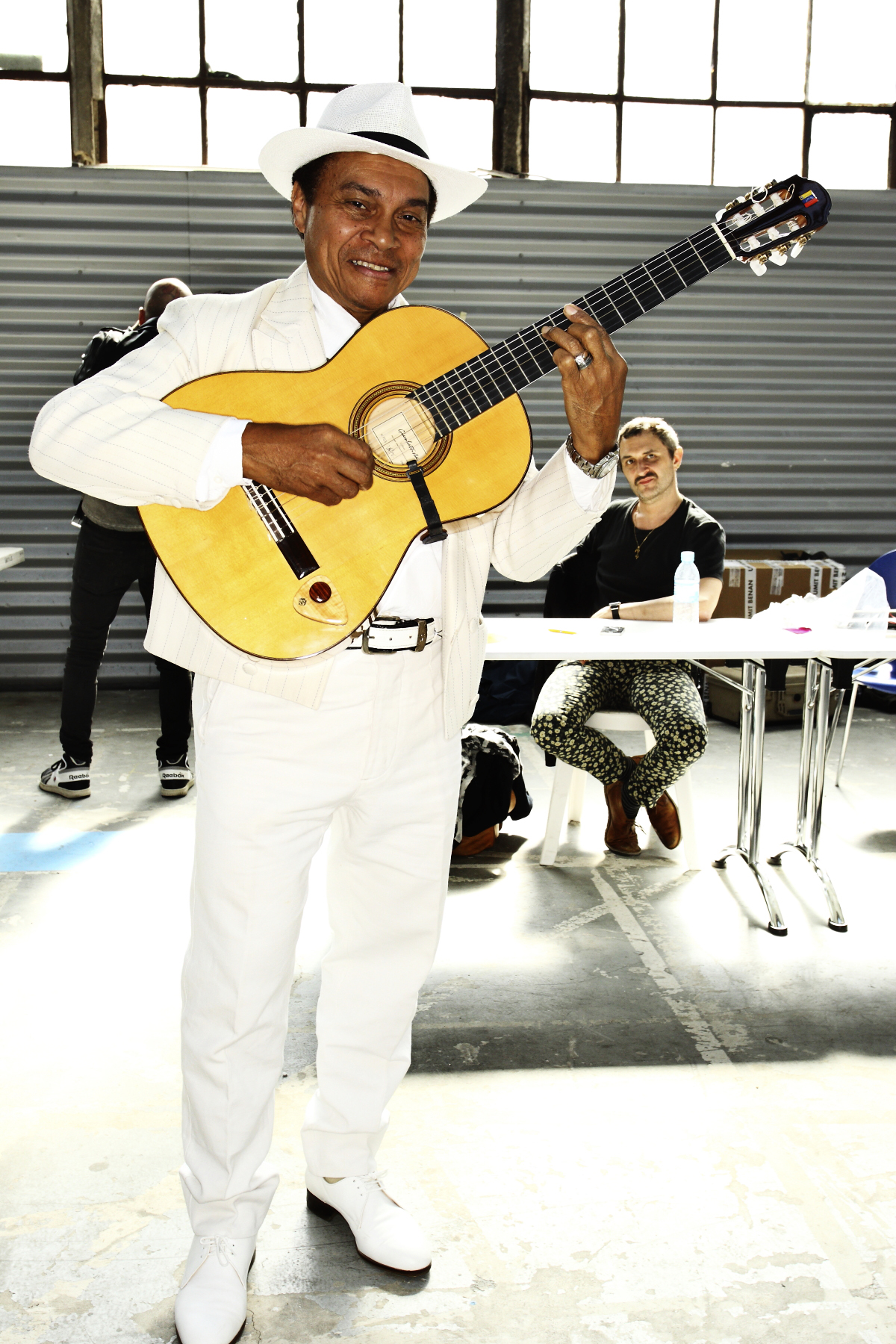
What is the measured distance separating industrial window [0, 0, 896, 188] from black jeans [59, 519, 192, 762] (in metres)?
3.64

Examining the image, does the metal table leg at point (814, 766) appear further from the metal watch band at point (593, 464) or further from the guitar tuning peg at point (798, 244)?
the metal watch band at point (593, 464)

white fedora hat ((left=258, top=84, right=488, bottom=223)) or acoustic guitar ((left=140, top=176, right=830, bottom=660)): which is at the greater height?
white fedora hat ((left=258, top=84, right=488, bottom=223))

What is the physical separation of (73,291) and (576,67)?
3.59 metres

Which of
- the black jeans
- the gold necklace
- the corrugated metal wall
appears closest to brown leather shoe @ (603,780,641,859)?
the gold necklace

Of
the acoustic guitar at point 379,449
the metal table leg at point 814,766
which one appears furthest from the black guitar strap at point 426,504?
the metal table leg at point 814,766

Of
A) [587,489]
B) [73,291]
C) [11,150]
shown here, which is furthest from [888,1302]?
[11,150]

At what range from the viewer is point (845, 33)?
24.2ft

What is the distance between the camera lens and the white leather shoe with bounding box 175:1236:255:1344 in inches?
70.8

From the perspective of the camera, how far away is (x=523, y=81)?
7.11 meters

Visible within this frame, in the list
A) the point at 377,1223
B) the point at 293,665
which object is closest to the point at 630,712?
the point at 377,1223

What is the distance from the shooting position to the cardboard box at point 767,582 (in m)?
6.99

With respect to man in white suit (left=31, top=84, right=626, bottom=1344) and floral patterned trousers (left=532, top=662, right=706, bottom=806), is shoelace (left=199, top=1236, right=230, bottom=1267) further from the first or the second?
floral patterned trousers (left=532, top=662, right=706, bottom=806)

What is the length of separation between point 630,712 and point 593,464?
2300 mm

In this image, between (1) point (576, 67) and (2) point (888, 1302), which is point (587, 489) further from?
(1) point (576, 67)
